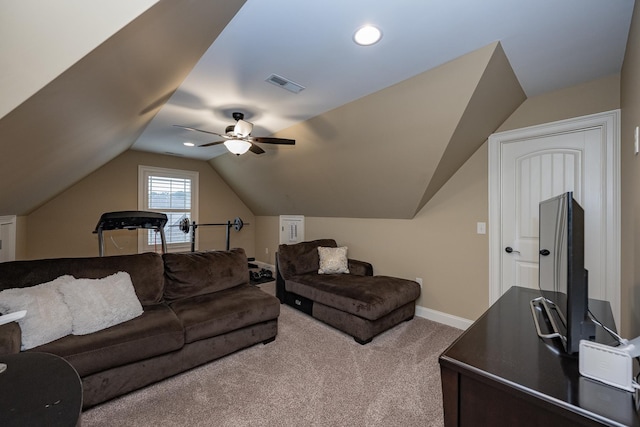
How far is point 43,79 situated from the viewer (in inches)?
46.1

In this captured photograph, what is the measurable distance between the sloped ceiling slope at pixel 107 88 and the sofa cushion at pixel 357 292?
2.54 m

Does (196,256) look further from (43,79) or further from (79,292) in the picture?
(43,79)

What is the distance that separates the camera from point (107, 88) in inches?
66.3

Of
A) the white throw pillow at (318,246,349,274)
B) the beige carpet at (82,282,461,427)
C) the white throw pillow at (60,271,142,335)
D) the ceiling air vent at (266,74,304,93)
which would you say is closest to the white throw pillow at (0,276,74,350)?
the white throw pillow at (60,271,142,335)

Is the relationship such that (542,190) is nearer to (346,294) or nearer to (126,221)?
(346,294)

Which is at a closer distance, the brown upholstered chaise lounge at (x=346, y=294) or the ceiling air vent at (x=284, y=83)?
the ceiling air vent at (x=284, y=83)

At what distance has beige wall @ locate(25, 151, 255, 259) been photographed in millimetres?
4211

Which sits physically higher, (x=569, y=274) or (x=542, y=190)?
(x=542, y=190)

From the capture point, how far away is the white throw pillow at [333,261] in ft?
12.4

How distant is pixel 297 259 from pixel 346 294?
1.10 meters

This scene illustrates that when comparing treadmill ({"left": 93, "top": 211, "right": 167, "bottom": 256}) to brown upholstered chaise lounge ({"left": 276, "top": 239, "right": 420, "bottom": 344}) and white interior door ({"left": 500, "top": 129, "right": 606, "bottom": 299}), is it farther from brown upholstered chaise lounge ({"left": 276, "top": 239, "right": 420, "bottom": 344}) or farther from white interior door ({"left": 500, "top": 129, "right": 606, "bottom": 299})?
white interior door ({"left": 500, "top": 129, "right": 606, "bottom": 299})

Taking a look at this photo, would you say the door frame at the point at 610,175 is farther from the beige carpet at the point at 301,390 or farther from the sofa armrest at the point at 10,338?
the sofa armrest at the point at 10,338

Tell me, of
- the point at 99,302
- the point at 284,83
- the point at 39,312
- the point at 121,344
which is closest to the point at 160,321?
the point at 121,344

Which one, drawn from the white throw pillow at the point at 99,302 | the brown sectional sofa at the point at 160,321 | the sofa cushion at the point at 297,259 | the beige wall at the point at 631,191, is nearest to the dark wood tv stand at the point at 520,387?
the beige wall at the point at 631,191
